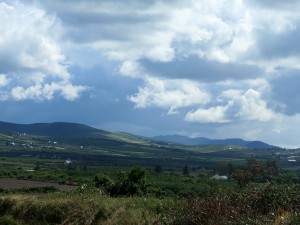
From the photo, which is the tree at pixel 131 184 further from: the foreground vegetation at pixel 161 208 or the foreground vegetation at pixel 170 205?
the foreground vegetation at pixel 161 208

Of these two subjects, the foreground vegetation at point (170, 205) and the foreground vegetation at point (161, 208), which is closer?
the foreground vegetation at point (161, 208)

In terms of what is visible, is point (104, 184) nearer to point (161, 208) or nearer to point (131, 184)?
point (131, 184)

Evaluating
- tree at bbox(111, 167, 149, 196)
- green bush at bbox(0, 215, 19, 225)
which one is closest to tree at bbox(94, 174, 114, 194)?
tree at bbox(111, 167, 149, 196)

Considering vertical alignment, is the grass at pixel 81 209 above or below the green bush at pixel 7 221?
above

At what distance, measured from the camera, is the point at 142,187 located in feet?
83.8

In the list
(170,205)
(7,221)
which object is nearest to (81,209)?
(7,221)

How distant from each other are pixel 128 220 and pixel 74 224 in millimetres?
3134

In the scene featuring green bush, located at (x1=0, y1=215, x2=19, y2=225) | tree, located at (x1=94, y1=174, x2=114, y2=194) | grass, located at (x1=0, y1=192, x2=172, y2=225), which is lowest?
green bush, located at (x1=0, y1=215, x2=19, y2=225)

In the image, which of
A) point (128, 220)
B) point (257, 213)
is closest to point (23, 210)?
point (128, 220)

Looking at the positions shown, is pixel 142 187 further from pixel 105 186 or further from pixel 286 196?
pixel 286 196

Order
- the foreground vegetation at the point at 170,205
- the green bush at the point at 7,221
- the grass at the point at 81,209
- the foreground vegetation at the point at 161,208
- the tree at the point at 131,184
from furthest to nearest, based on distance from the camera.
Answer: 1. the tree at the point at 131,184
2. the green bush at the point at 7,221
3. the grass at the point at 81,209
4. the foreground vegetation at the point at 170,205
5. the foreground vegetation at the point at 161,208

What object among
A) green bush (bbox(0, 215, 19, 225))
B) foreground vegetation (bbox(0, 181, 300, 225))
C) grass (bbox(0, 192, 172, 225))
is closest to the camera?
foreground vegetation (bbox(0, 181, 300, 225))

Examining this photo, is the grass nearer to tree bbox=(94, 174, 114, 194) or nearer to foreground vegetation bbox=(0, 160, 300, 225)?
foreground vegetation bbox=(0, 160, 300, 225)

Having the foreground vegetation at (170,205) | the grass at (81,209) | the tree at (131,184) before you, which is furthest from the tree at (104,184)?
the grass at (81,209)
